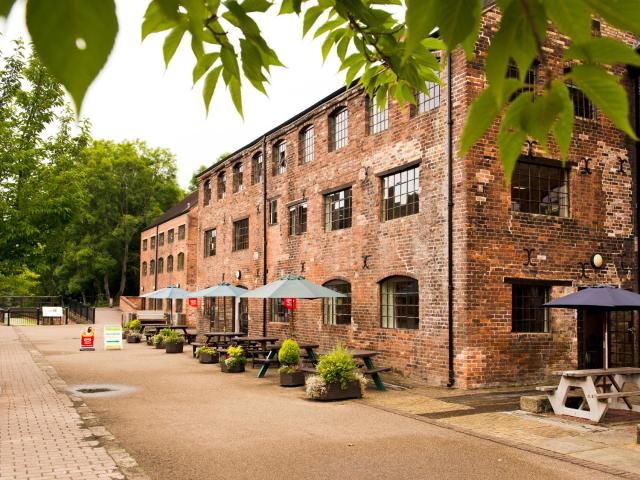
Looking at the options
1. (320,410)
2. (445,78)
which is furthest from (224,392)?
(445,78)

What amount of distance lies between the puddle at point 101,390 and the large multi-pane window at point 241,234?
464 inches

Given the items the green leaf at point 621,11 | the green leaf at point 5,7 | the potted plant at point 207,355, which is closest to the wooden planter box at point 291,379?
the potted plant at point 207,355

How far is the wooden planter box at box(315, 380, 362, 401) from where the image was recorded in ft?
37.4

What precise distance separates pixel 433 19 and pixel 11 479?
6.63 meters

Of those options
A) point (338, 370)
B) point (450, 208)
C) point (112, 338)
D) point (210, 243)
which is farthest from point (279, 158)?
point (338, 370)

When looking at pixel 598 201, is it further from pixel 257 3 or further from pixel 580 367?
pixel 257 3

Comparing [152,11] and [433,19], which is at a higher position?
[152,11]

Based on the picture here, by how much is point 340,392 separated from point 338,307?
20.5ft

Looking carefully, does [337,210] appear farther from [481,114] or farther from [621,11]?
[621,11]

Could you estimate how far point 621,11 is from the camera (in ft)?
3.68

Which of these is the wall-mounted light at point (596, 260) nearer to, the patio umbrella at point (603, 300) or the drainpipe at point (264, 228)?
the patio umbrella at point (603, 300)

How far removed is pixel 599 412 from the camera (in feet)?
30.6

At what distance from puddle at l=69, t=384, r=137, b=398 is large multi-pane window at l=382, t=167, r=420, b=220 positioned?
7638mm

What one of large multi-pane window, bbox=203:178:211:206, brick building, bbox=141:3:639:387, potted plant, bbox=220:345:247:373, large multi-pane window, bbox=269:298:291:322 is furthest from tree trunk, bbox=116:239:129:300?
potted plant, bbox=220:345:247:373
